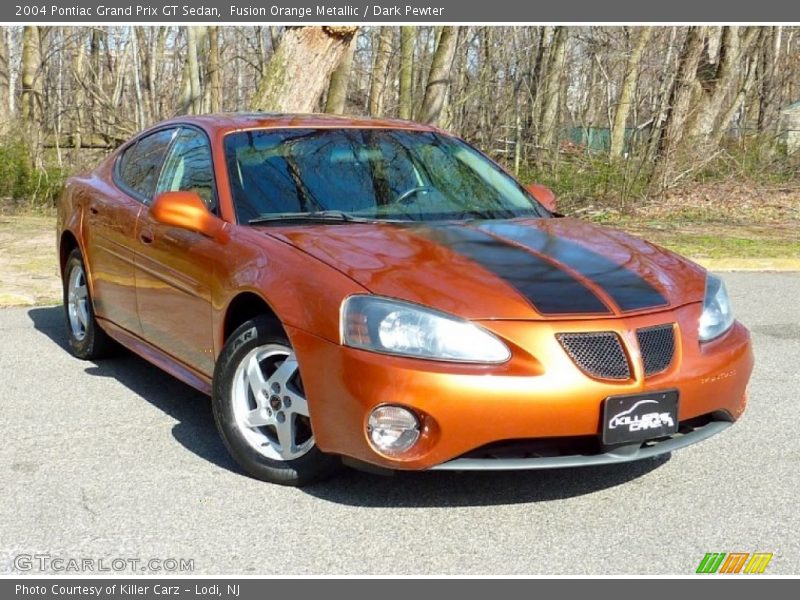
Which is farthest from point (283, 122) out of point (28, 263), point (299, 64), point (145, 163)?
point (299, 64)

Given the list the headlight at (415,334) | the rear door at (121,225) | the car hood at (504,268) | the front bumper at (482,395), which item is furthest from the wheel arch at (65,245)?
the headlight at (415,334)

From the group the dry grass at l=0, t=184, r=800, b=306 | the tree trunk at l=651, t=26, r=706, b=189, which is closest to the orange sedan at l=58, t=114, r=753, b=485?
the dry grass at l=0, t=184, r=800, b=306

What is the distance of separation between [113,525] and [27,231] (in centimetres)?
970

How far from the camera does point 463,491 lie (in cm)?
420

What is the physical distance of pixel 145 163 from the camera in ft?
19.4

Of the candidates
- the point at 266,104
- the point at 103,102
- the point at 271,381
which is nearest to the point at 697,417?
the point at 271,381

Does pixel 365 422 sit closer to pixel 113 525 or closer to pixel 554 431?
pixel 554 431

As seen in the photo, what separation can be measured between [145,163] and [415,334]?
9.20 feet

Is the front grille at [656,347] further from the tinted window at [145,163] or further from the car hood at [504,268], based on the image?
the tinted window at [145,163]

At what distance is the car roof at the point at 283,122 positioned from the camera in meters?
5.28

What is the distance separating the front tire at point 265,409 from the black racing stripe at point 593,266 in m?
1.12

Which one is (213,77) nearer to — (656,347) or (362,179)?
(362,179)

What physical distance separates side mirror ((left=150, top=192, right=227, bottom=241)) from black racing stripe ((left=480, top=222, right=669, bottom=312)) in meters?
1.19

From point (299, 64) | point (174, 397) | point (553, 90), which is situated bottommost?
point (174, 397)
